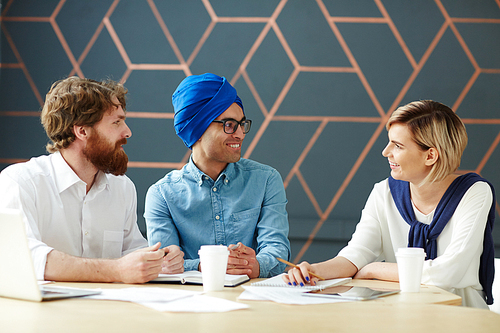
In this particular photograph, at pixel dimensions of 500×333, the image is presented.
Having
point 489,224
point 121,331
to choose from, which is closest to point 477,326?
point 121,331

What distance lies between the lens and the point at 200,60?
3.04 meters

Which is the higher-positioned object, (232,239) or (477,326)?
(232,239)

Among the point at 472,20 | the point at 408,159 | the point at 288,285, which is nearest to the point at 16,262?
the point at 288,285

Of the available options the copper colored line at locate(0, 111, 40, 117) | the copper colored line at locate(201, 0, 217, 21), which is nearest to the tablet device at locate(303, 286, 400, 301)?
the copper colored line at locate(201, 0, 217, 21)

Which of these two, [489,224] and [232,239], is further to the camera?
[232,239]

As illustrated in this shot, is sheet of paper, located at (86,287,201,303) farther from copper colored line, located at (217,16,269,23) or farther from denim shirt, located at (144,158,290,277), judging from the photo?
copper colored line, located at (217,16,269,23)

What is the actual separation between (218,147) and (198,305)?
958mm

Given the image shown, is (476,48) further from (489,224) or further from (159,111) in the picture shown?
(159,111)

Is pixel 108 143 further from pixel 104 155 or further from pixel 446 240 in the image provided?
pixel 446 240

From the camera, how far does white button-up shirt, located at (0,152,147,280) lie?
1501 millimetres

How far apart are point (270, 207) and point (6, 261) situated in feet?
3.37

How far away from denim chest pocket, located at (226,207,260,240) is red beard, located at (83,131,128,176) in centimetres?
47

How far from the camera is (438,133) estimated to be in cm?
162

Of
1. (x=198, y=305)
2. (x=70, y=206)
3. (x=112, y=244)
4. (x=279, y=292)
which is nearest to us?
(x=198, y=305)
